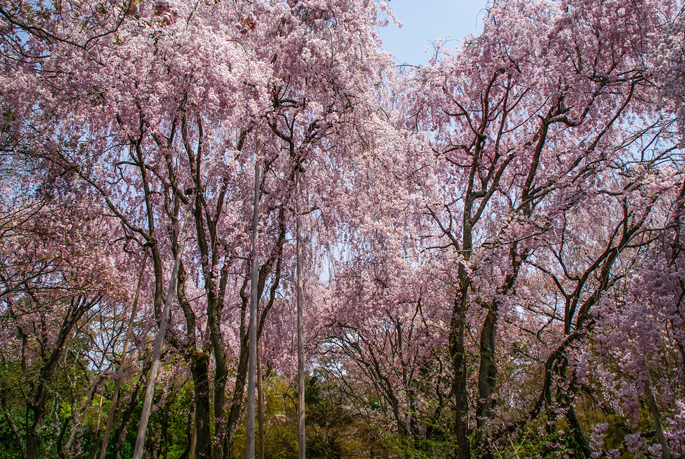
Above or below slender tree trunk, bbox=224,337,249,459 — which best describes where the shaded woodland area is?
above

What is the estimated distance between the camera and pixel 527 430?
16.8 feet

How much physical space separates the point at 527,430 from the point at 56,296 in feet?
32.5

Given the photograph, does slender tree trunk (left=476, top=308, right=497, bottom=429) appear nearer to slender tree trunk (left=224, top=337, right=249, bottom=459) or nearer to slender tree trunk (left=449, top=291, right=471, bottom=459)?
slender tree trunk (left=449, top=291, right=471, bottom=459)

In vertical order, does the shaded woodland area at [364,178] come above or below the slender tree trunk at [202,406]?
above

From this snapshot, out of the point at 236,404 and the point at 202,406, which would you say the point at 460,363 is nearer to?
the point at 236,404

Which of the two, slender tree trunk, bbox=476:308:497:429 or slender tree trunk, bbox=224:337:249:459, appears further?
slender tree trunk, bbox=224:337:249:459

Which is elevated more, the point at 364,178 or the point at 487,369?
the point at 364,178

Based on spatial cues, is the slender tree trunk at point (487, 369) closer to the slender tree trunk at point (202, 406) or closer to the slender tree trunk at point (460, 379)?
the slender tree trunk at point (460, 379)

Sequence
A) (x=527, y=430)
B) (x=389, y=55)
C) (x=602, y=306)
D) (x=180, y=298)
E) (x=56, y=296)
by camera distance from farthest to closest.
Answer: (x=56, y=296), (x=389, y=55), (x=180, y=298), (x=527, y=430), (x=602, y=306)

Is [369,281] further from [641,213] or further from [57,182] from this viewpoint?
[57,182]

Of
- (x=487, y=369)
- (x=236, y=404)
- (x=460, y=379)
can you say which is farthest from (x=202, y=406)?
(x=487, y=369)

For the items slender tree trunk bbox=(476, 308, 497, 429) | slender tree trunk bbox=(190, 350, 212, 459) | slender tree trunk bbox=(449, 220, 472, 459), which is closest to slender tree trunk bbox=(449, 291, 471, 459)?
slender tree trunk bbox=(449, 220, 472, 459)

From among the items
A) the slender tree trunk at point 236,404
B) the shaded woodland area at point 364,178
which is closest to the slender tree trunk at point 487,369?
the shaded woodland area at point 364,178

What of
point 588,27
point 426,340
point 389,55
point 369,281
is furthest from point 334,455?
point 588,27
